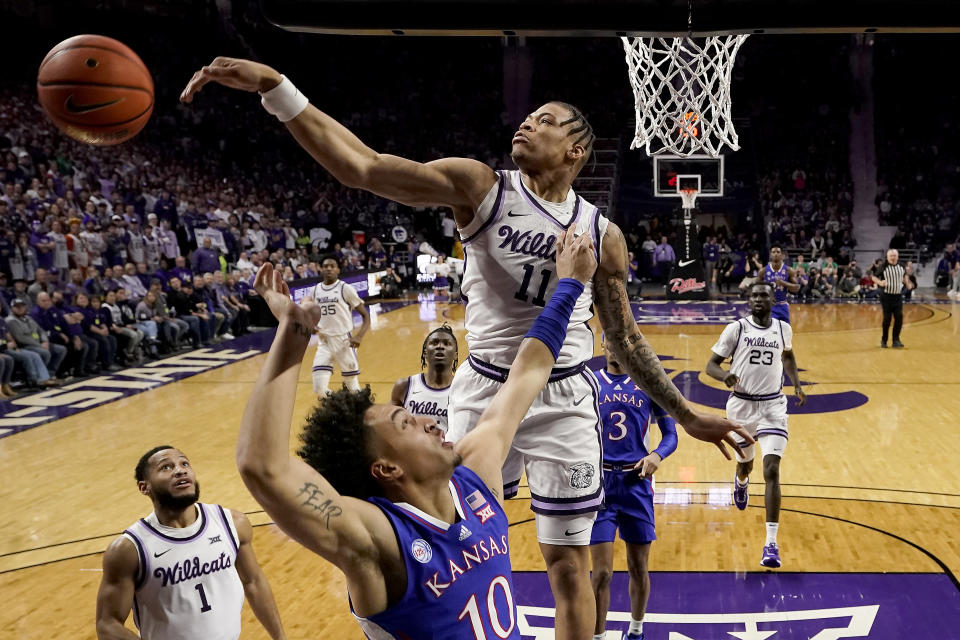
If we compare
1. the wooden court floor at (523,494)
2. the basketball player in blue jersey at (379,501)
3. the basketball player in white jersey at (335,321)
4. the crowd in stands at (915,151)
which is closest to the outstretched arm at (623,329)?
the basketball player in blue jersey at (379,501)

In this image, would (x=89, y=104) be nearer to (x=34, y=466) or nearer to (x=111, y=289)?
(x=34, y=466)

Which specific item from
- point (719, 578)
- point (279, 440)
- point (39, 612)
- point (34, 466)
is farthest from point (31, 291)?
point (279, 440)

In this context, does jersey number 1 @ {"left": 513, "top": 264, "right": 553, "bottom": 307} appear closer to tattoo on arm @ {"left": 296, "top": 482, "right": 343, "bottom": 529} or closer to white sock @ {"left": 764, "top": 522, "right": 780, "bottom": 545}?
tattoo on arm @ {"left": 296, "top": 482, "right": 343, "bottom": 529}

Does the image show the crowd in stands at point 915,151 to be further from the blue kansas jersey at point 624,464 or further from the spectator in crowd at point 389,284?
the blue kansas jersey at point 624,464

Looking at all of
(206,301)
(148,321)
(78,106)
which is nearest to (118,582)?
(78,106)

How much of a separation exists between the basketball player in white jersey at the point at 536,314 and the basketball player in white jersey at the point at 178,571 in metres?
1.35

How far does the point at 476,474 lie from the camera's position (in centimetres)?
241

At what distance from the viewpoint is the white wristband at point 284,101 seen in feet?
8.26

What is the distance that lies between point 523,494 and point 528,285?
4970 millimetres

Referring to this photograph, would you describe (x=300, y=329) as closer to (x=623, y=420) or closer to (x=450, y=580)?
(x=450, y=580)

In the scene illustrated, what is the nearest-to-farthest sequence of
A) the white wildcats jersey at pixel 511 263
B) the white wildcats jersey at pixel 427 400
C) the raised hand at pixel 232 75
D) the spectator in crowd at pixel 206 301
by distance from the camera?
the raised hand at pixel 232 75
the white wildcats jersey at pixel 511 263
the white wildcats jersey at pixel 427 400
the spectator in crowd at pixel 206 301

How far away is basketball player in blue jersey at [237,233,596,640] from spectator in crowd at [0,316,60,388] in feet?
37.9

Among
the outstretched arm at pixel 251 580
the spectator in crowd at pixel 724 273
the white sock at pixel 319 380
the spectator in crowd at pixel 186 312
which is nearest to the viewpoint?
the outstretched arm at pixel 251 580

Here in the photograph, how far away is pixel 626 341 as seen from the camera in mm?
3572
